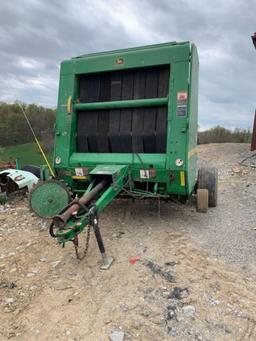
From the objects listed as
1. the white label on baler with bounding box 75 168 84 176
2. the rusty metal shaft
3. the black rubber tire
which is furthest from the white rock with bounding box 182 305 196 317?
the black rubber tire

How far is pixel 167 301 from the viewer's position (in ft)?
9.43

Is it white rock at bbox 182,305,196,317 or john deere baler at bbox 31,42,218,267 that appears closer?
white rock at bbox 182,305,196,317

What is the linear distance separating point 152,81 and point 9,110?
459 inches

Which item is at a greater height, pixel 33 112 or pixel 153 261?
pixel 33 112

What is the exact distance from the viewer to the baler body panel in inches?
176

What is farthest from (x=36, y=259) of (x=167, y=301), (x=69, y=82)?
(x=69, y=82)

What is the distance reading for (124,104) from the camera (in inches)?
189

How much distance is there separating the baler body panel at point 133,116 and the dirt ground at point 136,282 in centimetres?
80

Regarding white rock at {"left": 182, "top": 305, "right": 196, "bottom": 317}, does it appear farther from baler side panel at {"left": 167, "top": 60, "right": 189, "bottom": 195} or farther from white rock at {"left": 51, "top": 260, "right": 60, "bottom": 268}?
baler side panel at {"left": 167, "top": 60, "right": 189, "bottom": 195}

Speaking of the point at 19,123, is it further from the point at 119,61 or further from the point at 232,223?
the point at 232,223

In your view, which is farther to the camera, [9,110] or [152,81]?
[9,110]

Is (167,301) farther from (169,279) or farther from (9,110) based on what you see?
(9,110)

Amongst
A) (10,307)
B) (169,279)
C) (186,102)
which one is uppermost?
(186,102)

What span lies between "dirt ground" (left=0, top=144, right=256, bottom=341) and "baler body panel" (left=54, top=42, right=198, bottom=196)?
2.62 feet
